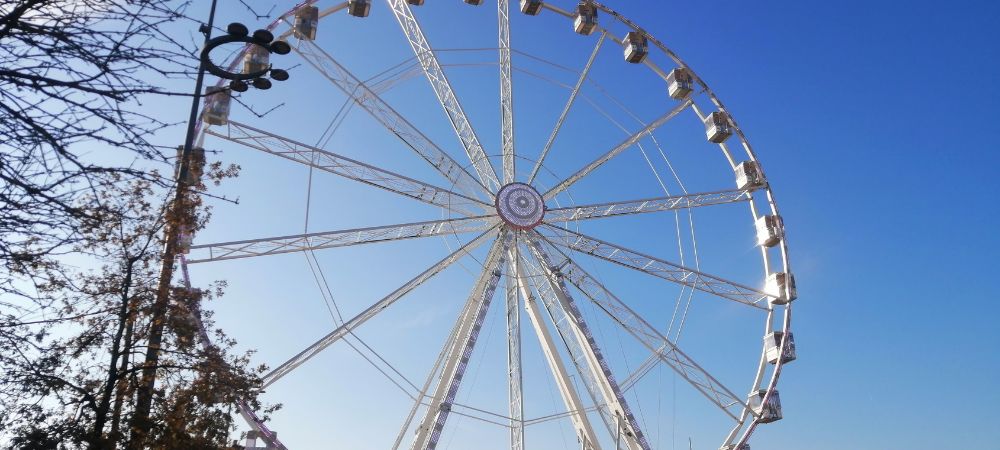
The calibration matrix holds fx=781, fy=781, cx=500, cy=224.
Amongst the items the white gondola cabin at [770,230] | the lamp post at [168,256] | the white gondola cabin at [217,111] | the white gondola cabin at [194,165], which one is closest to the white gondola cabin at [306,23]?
the white gondola cabin at [217,111]

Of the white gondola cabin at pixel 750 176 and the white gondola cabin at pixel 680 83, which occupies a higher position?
the white gondola cabin at pixel 680 83

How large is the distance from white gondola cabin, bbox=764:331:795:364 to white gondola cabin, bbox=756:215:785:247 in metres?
3.08

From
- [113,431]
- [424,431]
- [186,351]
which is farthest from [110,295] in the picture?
[424,431]

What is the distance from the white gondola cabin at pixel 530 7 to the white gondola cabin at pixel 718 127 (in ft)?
22.6

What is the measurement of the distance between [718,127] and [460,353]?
12185 mm

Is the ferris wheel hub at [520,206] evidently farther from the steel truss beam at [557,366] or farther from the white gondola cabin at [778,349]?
the white gondola cabin at [778,349]

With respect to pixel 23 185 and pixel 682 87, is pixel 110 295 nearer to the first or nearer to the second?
pixel 23 185

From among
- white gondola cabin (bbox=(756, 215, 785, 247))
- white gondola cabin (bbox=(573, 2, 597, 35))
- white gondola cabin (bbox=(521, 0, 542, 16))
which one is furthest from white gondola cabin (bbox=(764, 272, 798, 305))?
white gondola cabin (bbox=(521, 0, 542, 16))

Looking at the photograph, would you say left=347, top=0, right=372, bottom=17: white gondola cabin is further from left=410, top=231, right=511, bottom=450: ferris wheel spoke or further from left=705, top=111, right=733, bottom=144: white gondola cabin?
left=705, top=111, right=733, bottom=144: white gondola cabin

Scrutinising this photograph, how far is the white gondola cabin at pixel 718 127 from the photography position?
1029 inches

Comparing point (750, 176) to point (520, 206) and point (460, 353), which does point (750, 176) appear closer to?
point (520, 206)

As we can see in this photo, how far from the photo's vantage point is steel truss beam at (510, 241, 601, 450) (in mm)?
21031

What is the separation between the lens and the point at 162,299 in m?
9.88

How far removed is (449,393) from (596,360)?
4.14 metres
